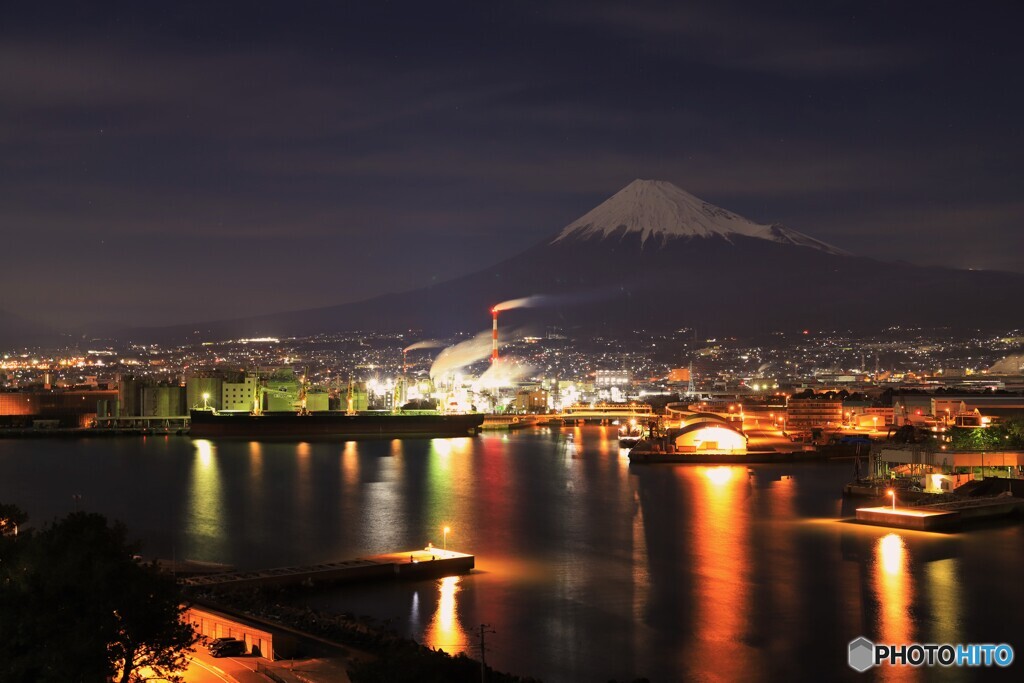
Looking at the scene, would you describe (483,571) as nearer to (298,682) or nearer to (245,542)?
(245,542)

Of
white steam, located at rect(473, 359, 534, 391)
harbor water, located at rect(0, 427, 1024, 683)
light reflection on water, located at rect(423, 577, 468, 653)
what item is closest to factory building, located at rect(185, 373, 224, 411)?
harbor water, located at rect(0, 427, 1024, 683)

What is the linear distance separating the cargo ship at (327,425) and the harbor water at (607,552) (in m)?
7.62

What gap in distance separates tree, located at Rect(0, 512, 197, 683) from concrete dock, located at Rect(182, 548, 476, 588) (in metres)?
2.45

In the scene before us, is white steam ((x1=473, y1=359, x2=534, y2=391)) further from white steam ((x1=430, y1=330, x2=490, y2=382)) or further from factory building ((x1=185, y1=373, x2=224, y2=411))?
factory building ((x1=185, y1=373, x2=224, y2=411))

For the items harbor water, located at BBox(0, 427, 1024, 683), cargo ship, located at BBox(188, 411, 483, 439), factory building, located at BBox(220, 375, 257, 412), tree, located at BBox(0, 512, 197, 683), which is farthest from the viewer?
factory building, located at BBox(220, 375, 257, 412)

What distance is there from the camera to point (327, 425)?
24.9 metres

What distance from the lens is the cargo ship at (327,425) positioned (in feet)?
80.8

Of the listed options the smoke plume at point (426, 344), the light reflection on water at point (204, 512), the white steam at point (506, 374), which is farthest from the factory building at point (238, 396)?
the smoke plume at point (426, 344)

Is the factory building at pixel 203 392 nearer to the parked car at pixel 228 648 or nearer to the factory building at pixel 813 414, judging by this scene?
the factory building at pixel 813 414

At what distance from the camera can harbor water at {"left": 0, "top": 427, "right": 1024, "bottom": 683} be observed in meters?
6.06

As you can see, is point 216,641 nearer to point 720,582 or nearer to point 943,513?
point 720,582

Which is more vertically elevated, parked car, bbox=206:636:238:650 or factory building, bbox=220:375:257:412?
factory building, bbox=220:375:257:412

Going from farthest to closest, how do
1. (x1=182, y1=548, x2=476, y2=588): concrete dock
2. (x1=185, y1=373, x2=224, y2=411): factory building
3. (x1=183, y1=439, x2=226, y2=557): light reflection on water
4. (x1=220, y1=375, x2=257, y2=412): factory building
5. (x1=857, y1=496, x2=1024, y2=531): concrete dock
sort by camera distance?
1. (x1=220, y1=375, x2=257, y2=412): factory building
2. (x1=185, y1=373, x2=224, y2=411): factory building
3. (x1=857, y1=496, x2=1024, y2=531): concrete dock
4. (x1=183, y1=439, x2=226, y2=557): light reflection on water
5. (x1=182, y1=548, x2=476, y2=588): concrete dock

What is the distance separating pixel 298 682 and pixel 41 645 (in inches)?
38.7
